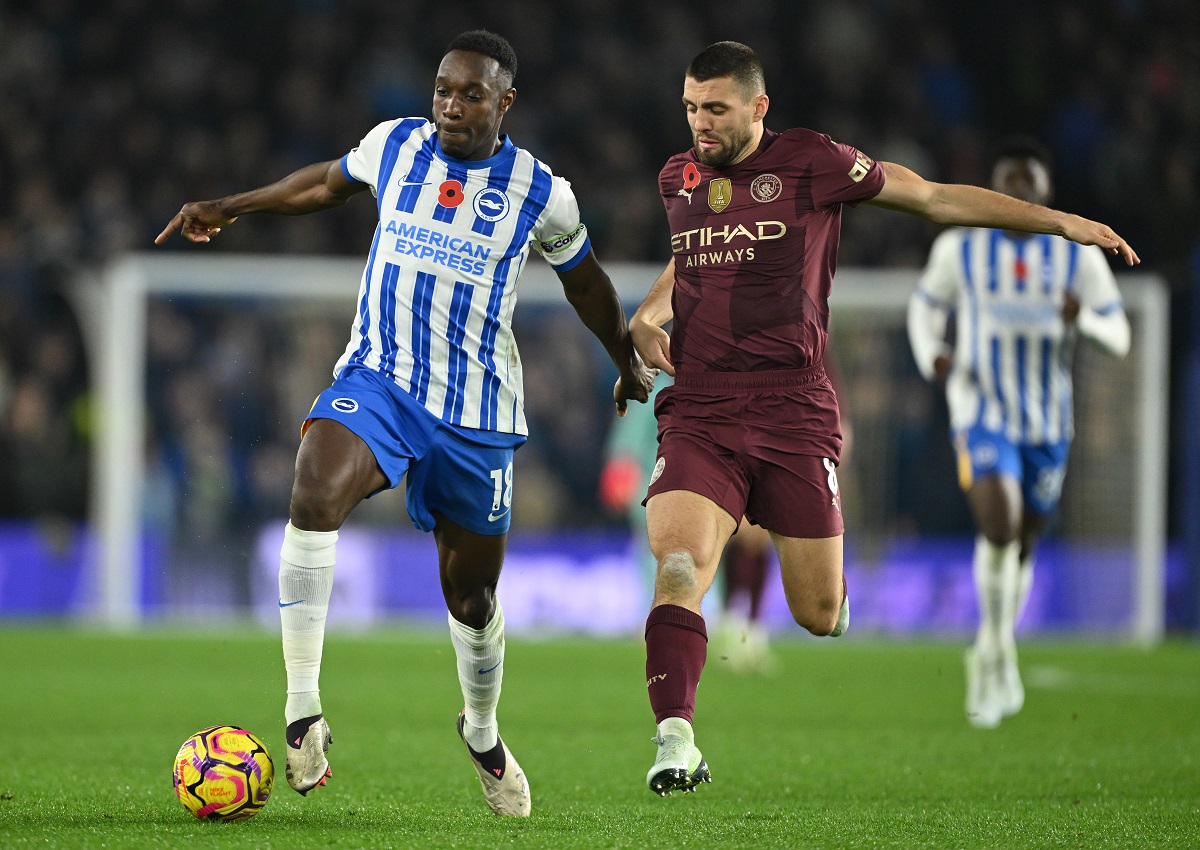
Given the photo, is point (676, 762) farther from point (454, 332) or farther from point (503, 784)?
point (454, 332)

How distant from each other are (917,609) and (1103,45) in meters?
8.06

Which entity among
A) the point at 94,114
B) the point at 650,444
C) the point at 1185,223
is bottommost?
the point at 650,444

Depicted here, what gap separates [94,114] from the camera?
17375mm

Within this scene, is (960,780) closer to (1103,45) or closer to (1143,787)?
(1143,787)

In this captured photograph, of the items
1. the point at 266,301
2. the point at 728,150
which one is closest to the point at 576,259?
the point at 728,150

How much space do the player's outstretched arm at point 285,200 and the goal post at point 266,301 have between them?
8901mm

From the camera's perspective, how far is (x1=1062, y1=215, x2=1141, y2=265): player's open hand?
15.3 ft

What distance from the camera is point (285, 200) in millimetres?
5066

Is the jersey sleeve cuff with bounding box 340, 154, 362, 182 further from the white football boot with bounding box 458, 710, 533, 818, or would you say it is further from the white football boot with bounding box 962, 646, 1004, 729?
the white football boot with bounding box 962, 646, 1004, 729

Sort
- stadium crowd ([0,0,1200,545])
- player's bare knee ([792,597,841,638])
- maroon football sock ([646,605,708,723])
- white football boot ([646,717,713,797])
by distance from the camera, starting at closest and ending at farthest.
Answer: white football boot ([646,717,713,797])
maroon football sock ([646,605,708,723])
player's bare knee ([792,597,841,638])
stadium crowd ([0,0,1200,545])

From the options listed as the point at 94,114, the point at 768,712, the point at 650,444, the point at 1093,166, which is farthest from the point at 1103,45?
the point at 768,712

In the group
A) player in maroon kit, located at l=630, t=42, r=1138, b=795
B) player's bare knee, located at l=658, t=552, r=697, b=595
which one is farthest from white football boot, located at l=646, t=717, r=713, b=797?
player in maroon kit, located at l=630, t=42, r=1138, b=795

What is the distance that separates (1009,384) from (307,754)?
14.9ft

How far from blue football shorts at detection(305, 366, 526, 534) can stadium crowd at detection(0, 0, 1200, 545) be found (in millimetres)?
9326
